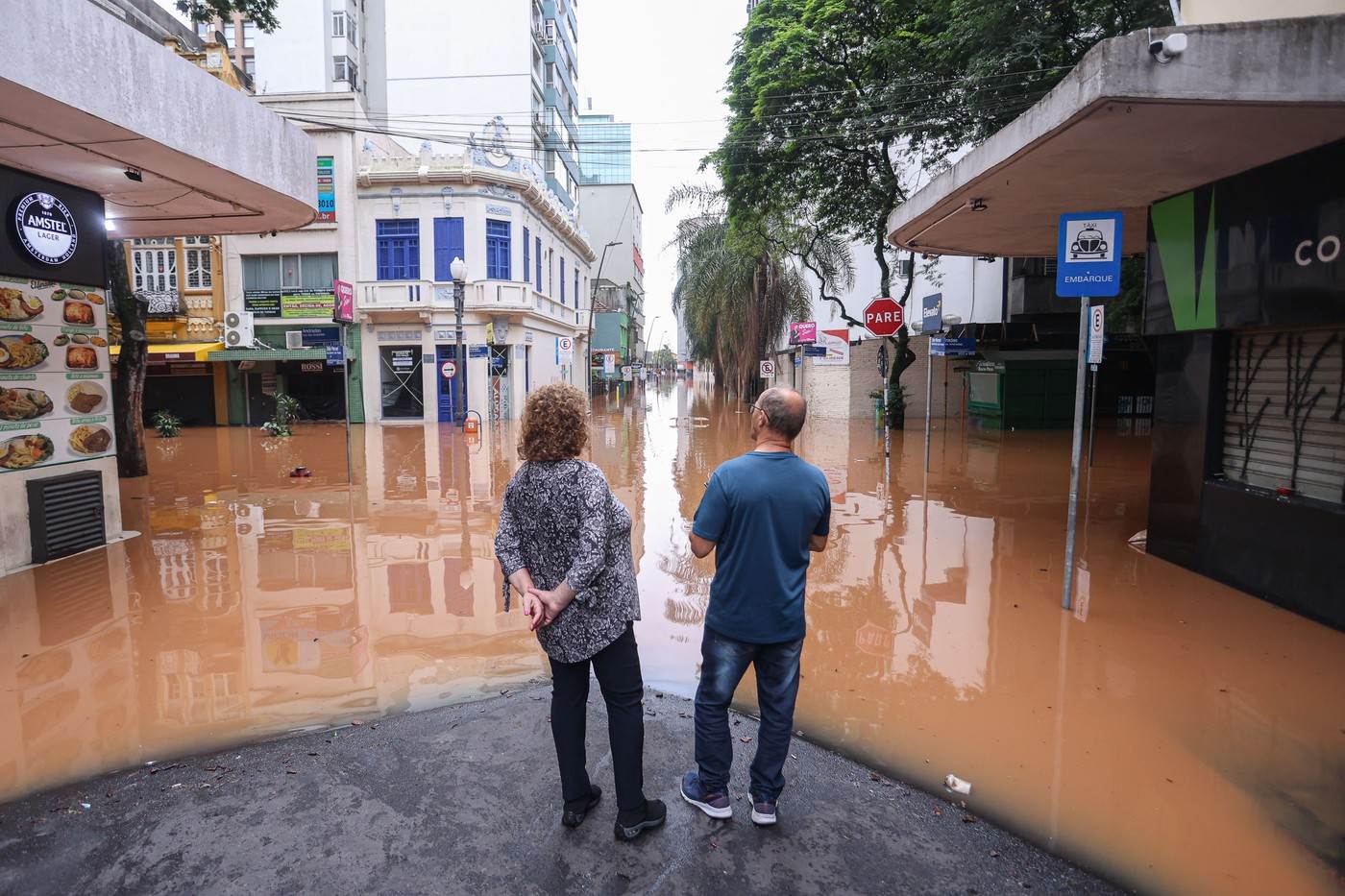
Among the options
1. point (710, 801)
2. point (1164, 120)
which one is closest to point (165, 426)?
point (710, 801)

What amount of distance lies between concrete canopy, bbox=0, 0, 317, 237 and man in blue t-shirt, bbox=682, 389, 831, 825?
226 inches

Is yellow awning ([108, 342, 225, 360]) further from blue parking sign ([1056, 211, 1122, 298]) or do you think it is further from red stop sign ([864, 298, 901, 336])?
blue parking sign ([1056, 211, 1122, 298])

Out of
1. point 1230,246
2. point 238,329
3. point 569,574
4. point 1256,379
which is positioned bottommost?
point 569,574

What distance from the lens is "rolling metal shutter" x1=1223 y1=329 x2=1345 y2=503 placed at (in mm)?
5840

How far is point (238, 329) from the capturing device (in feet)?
84.1

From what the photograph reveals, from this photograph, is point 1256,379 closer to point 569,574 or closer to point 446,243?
point 569,574

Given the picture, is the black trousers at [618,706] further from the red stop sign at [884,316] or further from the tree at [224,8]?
the tree at [224,8]

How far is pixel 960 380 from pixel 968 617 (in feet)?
76.8

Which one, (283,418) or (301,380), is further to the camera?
(301,380)

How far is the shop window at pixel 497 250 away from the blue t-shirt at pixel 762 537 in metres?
25.8

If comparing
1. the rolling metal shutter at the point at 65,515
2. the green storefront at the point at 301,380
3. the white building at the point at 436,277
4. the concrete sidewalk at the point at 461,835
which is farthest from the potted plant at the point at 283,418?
the concrete sidewalk at the point at 461,835

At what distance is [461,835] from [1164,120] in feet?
20.1

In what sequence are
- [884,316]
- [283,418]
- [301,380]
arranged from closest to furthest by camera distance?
1. [884,316]
2. [283,418]
3. [301,380]

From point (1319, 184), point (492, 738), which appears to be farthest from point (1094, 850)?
point (1319, 184)
